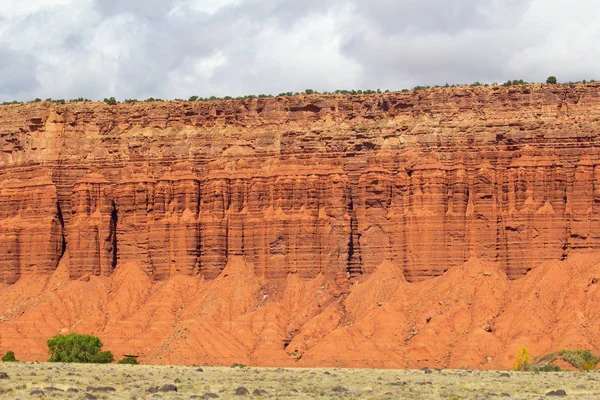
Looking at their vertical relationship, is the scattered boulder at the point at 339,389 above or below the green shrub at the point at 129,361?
above

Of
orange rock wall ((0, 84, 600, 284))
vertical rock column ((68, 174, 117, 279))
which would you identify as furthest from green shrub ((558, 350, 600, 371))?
vertical rock column ((68, 174, 117, 279))

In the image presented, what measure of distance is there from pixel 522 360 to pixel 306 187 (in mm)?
23980

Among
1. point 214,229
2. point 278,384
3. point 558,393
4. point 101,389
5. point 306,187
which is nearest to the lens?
point 101,389

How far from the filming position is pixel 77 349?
92.1m

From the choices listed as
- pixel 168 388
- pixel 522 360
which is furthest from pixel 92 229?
pixel 168 388

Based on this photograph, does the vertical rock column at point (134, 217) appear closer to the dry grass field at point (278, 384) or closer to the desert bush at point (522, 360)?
the dry grass field at point (278, 384)

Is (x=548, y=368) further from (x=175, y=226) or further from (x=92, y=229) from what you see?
(x=92, y=229)

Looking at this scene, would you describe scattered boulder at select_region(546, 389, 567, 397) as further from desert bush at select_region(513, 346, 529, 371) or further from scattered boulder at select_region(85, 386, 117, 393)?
desert bush at select_region(513, 346, 529, 371)

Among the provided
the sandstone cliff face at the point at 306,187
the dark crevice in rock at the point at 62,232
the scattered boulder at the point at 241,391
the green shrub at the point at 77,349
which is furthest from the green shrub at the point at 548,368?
the dark crevice in rock at the point at 62,232

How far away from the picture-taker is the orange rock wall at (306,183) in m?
97.6

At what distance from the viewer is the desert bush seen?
272 ft

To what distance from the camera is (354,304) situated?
3814 inches

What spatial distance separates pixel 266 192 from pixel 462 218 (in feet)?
47.6

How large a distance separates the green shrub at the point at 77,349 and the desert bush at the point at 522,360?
86.2 ft
